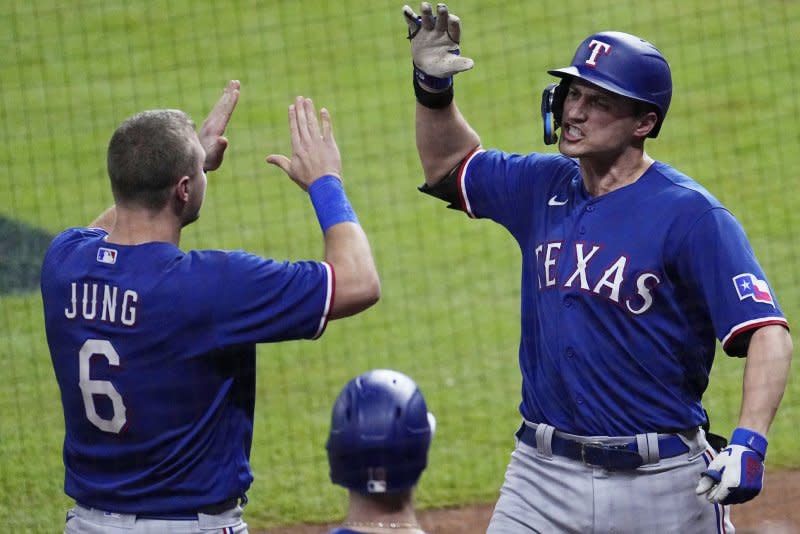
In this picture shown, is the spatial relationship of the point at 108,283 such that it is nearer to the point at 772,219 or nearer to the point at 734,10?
the point at 772,219

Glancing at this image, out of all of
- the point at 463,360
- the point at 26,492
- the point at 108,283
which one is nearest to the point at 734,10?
the point at 463,360

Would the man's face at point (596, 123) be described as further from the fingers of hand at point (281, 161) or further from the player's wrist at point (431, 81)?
the fingers of hand at point (281, 161)

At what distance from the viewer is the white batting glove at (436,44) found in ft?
14.1

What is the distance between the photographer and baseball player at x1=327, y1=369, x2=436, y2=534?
315 cm

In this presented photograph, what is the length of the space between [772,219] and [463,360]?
10.9 feet

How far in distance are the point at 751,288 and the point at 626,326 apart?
374mm

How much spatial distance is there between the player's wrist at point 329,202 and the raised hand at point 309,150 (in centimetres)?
2

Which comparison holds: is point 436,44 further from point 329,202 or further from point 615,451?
point 615,451

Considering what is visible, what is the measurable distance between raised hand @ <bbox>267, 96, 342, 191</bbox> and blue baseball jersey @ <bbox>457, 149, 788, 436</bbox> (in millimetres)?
837

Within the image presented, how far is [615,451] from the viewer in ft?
13.0

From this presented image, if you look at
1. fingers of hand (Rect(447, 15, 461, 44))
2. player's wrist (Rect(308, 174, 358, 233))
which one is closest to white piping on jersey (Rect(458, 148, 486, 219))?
fingers of hand (Rect(447, 15, 461, 44))

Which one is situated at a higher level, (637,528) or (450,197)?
(450,197)

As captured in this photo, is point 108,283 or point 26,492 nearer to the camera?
point 108,283

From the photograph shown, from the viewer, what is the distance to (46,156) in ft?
37.7
